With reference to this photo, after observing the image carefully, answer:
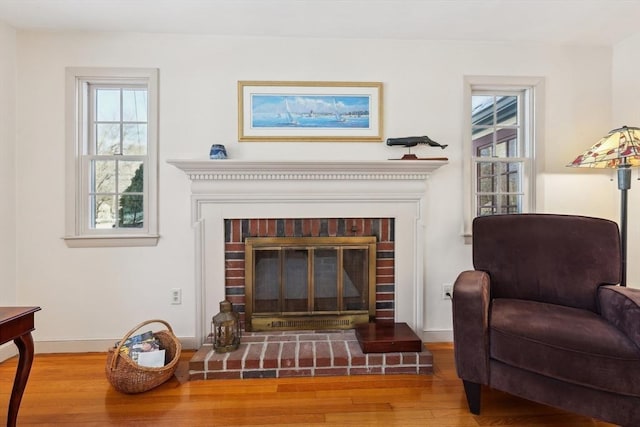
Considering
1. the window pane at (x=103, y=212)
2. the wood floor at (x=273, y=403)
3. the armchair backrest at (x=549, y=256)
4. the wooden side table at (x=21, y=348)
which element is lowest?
the wood floor at (x=273, y=403)

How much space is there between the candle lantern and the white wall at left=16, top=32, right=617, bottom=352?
444mm

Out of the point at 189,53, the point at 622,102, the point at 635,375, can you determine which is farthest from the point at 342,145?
the point at 622,102

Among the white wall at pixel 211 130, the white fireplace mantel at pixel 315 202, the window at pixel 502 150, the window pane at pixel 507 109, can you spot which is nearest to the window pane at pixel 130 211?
the white wall at pixel 211 130

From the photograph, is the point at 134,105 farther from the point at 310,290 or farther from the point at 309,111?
the point at 310,290

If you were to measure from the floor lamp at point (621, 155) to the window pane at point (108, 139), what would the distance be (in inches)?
132

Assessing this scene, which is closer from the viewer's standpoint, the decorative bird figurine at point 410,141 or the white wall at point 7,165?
the white wall at point 7,165

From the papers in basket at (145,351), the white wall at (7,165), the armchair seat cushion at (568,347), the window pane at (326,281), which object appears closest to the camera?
the armchair seat cushion at (568,347)

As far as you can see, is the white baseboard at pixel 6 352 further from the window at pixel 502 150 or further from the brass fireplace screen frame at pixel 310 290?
the window at pixel 502 150

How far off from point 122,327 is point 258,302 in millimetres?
1034

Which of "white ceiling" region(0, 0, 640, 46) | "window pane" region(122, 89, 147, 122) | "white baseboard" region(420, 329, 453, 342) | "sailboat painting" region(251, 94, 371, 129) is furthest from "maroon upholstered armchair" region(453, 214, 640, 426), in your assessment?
"window pane" region(122, 89, 147, 122)

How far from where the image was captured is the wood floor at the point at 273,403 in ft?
5.62

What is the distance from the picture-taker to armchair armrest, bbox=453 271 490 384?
170 centimetres

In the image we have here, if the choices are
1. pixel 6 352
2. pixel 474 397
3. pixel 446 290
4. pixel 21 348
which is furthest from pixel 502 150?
pixel 6 352

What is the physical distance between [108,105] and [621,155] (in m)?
3.60
